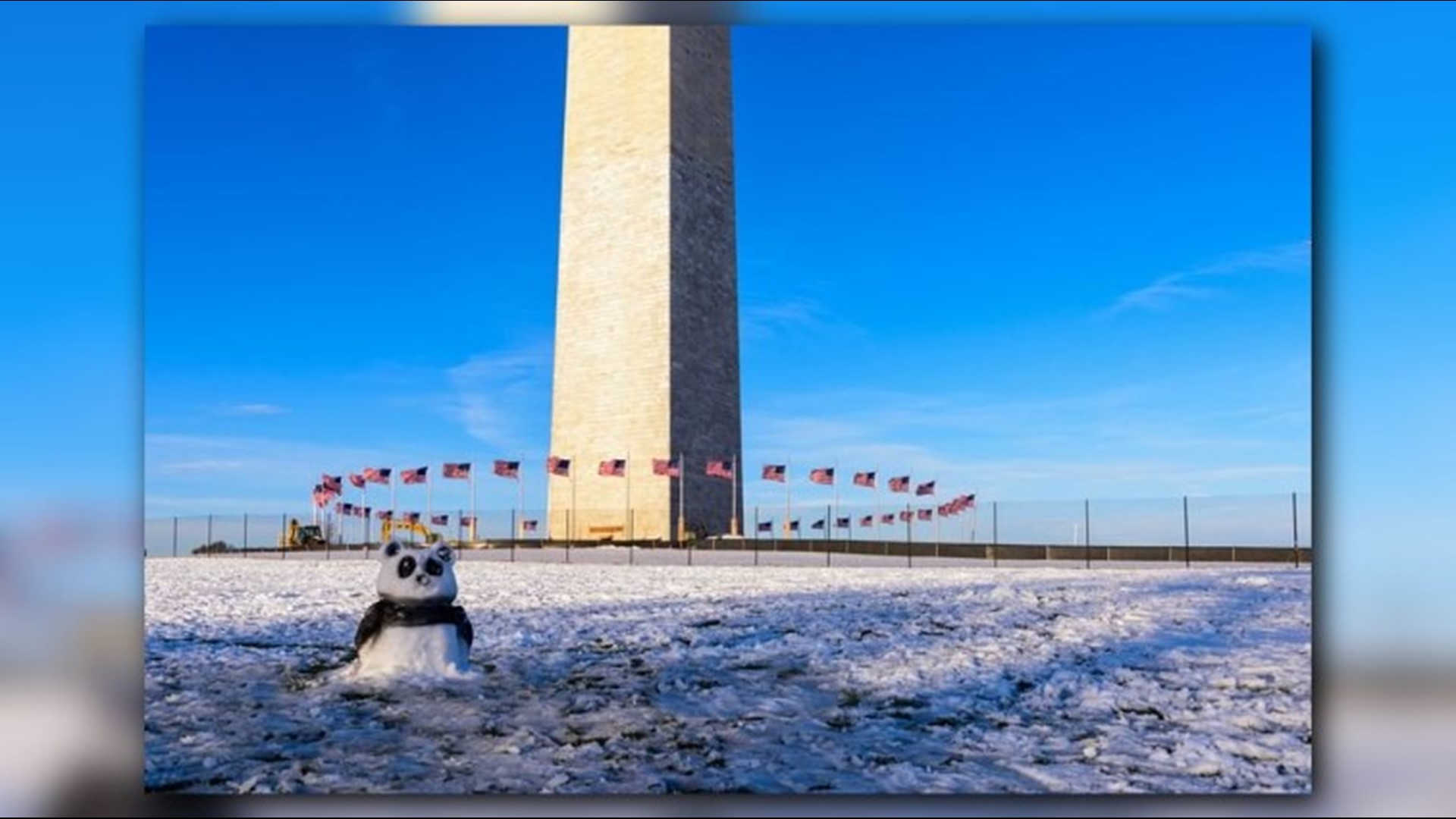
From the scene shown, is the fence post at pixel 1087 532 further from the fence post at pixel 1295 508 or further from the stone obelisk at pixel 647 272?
the stone obelisk at pixel 647 272

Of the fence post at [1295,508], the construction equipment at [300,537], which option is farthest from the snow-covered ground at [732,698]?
the fence post at [1295,508]

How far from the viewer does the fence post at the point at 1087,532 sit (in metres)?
8.62

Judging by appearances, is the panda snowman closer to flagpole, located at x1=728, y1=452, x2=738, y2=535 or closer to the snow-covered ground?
the snow-covered ground

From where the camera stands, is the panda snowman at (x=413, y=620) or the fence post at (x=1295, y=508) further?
the fence post at (x=1295, y=508)

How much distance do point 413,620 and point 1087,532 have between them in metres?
4.71

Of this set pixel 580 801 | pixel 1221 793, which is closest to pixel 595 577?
pixel 580 801

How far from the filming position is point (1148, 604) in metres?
8.80

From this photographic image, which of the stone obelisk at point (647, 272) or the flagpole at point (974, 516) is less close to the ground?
the stone obelisk at point (647, 272)

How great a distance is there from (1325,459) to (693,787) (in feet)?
12.3

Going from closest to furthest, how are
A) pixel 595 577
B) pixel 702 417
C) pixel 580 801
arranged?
1. pixel 580 801
2. pixel 595 577
3. pixel 702 417

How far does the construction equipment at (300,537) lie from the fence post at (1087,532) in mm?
4990

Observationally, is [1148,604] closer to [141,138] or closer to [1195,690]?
[1195,690]

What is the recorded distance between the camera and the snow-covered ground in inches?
259

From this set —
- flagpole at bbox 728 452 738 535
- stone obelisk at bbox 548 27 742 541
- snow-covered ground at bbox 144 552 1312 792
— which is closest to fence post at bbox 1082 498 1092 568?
snow-covered ground at bbox 144 552 1312 792
